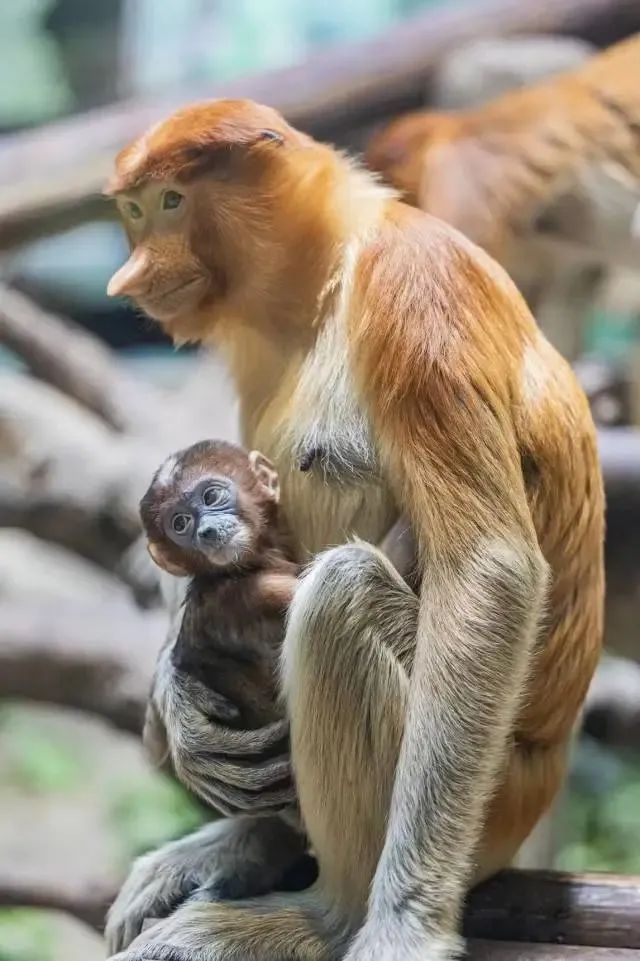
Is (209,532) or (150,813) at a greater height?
(209,532)

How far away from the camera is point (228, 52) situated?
600 cm

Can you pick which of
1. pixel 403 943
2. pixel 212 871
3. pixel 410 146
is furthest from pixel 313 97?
pixel 403 943

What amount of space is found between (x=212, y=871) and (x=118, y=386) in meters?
3.33

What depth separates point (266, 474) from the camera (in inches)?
92.1

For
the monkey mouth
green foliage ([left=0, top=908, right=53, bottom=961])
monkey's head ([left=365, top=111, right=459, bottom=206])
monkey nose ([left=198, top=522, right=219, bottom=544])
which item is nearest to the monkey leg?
monkey nose ([left=198, top=522, right=219, bottom=544])

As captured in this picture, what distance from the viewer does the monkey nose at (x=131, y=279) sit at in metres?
2.21

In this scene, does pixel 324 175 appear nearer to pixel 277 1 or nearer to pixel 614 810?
pixel 614 810

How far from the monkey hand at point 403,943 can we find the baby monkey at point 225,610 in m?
0.36

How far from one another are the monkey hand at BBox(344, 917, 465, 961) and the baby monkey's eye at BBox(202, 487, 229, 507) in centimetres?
81

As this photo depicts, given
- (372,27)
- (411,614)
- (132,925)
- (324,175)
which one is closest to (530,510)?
(411,614)

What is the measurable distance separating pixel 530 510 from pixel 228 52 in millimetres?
4499

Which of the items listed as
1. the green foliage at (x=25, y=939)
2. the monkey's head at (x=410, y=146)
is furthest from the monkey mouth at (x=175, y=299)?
the green foliage at (x=25, y=939)

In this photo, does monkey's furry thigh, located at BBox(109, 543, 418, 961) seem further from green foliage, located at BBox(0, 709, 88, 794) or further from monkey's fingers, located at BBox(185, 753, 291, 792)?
green foliage, located at BBox(0, 709, 88, 794)

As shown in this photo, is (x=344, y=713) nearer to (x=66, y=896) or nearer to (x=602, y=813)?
(x=66, y=896)
